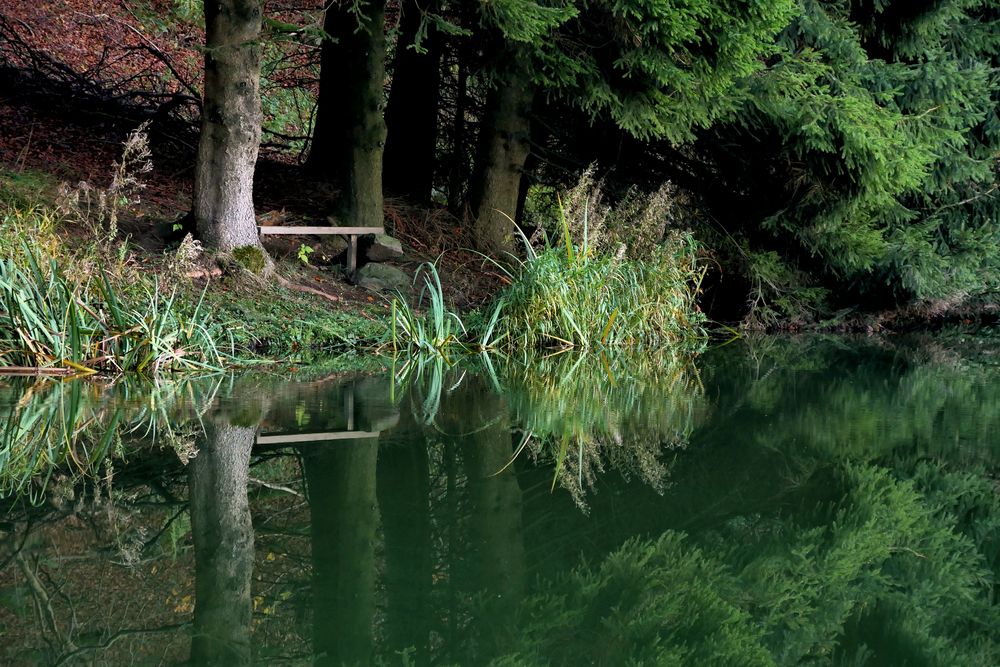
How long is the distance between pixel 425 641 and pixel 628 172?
9610 mm

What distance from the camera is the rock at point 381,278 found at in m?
9.88

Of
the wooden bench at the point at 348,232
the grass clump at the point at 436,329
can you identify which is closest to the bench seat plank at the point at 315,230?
Answer: the wooden bench at the point at 348,232

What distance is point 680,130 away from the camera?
9812 millimetres

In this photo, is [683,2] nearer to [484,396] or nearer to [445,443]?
[484,396]

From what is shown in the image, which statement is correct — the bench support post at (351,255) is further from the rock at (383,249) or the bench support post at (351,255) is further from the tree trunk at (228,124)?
the tree trunk at (228,124)

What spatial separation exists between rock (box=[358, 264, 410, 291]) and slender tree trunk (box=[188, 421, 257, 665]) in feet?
17.2

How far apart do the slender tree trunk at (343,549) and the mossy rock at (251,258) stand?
14.8 feet

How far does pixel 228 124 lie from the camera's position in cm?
873

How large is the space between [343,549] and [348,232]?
701 cm

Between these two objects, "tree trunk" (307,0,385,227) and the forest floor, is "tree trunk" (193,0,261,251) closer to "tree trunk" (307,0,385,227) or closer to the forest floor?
the forest floor

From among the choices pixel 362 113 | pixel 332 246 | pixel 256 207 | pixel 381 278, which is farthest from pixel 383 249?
pixel 256 207

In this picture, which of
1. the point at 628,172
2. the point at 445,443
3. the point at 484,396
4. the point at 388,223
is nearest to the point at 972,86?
the point at 628,172

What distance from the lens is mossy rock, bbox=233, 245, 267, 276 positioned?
8.84m

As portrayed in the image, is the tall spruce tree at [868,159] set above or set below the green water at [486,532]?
above
